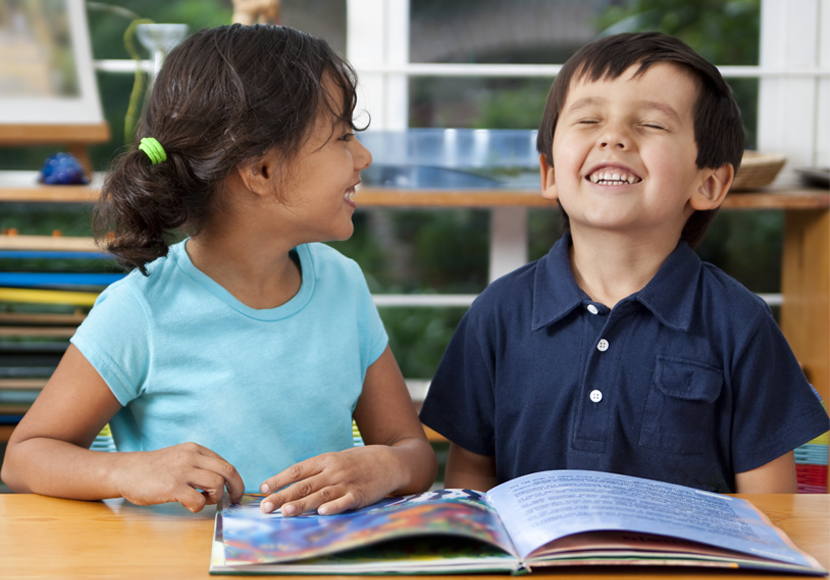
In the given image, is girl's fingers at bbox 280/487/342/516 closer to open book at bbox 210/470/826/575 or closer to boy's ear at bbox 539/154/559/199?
open book at bbox 210/470/826/575

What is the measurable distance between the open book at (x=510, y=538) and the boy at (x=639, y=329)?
1.07 feet

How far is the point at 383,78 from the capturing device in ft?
7.05

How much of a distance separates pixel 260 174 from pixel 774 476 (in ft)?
2.34

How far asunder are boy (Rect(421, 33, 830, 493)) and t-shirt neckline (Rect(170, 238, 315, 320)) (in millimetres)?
225

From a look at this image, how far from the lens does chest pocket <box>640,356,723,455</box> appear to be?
0.97 metres

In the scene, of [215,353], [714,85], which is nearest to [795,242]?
[714,85]

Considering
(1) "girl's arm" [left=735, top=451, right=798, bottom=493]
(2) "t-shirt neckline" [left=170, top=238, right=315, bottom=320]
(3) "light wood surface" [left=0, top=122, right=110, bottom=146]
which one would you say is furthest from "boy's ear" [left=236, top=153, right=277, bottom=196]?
(3) "light wood surface" [left=0, top=122, right=110, bottom=146]

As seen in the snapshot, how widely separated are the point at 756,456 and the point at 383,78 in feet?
4.88

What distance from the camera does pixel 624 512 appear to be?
23.7 inches

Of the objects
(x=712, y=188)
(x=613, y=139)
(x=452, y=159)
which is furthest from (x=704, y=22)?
(x=613, y=139)

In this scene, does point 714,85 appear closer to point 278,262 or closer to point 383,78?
point 278,262

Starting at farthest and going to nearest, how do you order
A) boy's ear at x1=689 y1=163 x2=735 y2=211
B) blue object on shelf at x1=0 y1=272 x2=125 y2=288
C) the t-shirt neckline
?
blue object on shelf at x1=0 y1=272 x2=125 y2=288
boy's ear at x1=689 y1=163 x2=735 y2=211
the t-shirt neckline

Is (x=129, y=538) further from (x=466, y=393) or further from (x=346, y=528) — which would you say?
(x=466, y=393)

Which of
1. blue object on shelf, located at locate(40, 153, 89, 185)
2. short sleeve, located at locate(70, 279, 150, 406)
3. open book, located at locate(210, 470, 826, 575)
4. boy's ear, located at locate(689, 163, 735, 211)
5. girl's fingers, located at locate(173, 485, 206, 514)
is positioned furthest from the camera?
blue object on shelf, located at locate(40, 153, 89, 185)
